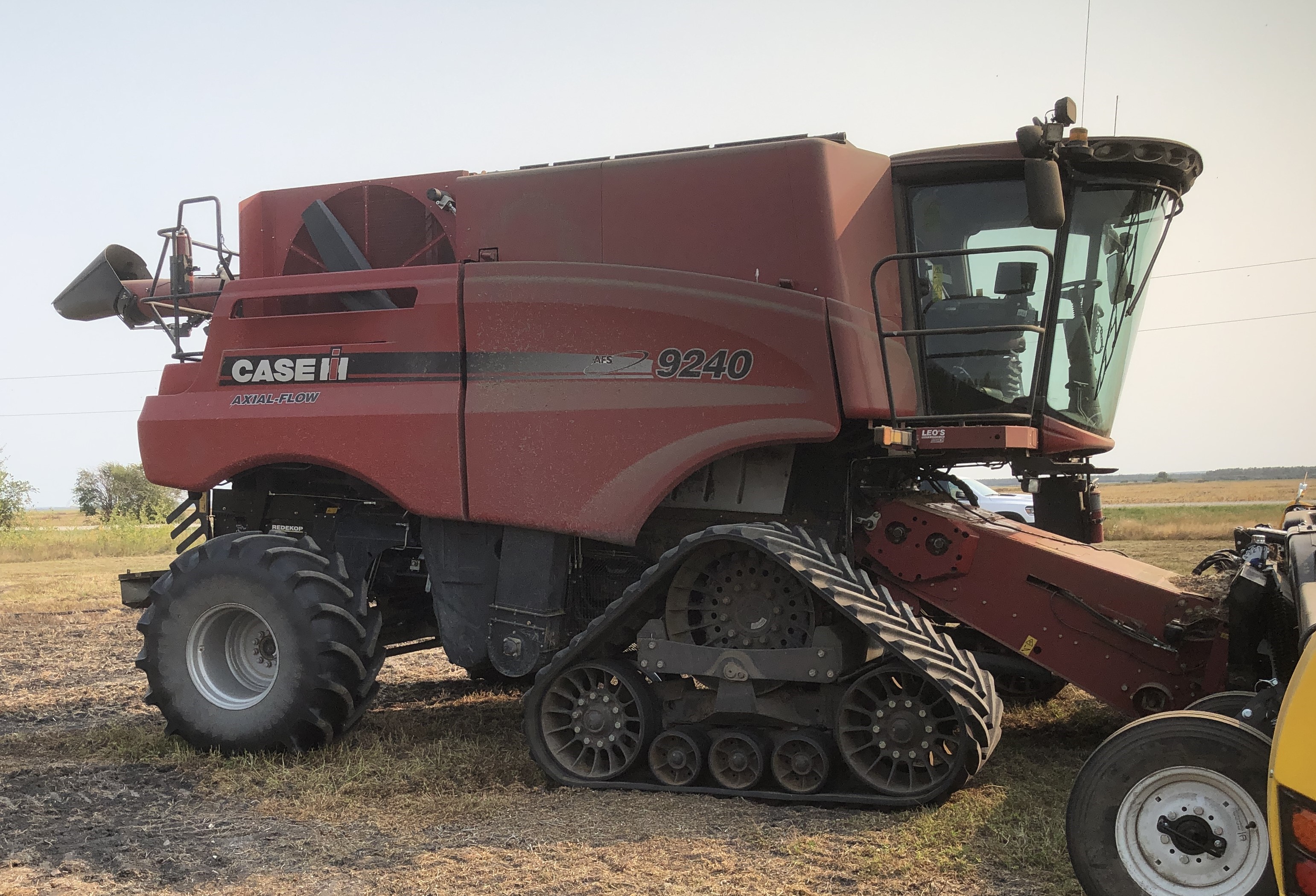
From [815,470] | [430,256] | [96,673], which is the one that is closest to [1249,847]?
[815,470]

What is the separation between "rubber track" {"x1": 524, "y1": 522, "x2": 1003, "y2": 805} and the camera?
15.7ft

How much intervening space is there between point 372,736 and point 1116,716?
4575 mm

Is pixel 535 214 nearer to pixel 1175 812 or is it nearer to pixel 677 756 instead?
pixel 677 756

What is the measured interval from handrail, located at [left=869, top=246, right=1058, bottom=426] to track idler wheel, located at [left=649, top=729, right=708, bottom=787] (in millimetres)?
1808

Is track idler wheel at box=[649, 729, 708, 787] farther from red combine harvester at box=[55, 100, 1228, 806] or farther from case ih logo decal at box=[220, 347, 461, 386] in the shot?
case ih logo decal at box=[220, 347, 461, 386]

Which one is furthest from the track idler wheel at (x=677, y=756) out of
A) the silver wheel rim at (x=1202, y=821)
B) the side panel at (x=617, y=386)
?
the silver wheel rim at (x=1202, y=821)

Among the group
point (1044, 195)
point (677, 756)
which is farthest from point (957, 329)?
point (677, 756)

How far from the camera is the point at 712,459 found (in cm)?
566

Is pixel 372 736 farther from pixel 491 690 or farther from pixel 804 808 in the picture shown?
pixel 804 808

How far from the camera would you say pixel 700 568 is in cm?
534

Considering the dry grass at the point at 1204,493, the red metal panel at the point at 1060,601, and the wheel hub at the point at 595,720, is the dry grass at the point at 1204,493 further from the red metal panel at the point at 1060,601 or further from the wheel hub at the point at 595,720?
the wheel hub at the point at 595,720

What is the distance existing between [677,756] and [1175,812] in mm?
2316

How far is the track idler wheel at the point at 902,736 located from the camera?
15.9 feet

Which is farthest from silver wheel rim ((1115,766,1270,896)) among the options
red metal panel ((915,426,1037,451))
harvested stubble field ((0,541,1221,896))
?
red metal panel ((915,426,1037,451))
